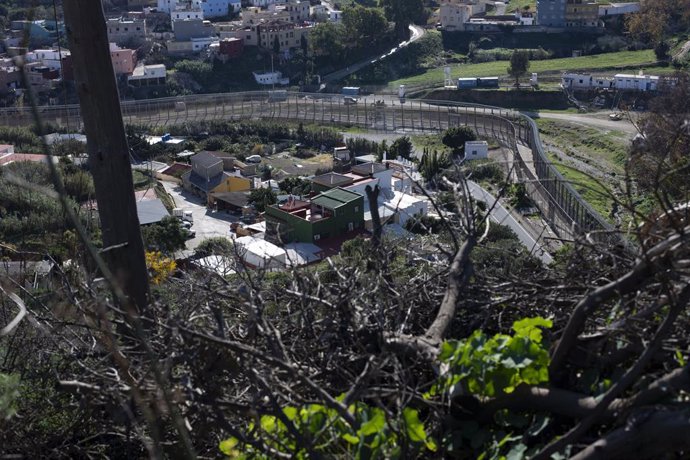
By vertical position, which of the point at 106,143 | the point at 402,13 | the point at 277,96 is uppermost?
the point at 106,143

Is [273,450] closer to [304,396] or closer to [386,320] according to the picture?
[304,396]

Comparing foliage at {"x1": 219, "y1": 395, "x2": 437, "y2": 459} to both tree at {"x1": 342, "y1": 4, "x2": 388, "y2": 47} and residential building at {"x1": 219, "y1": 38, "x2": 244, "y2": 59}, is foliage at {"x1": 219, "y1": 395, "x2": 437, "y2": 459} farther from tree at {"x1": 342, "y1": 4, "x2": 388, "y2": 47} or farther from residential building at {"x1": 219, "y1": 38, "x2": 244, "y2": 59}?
tree at {"x1": 342, "y1": 4, "x2": 388, "y2": 47}

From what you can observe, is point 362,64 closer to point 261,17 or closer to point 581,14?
point 261,17

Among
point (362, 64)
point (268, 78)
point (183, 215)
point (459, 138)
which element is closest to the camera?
point (183, 215)

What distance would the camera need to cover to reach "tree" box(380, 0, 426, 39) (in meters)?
26.4

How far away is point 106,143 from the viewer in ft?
6.01

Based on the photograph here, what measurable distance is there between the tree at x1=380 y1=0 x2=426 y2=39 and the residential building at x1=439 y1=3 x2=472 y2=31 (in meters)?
0.95

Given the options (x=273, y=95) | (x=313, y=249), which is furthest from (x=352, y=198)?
(x=273, y=95)

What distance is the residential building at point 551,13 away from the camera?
25.5 metres

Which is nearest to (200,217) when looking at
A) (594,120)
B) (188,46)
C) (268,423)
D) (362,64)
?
(594,120)

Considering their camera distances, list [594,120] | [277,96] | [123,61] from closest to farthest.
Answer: [594,120], [277,96], [123,61]

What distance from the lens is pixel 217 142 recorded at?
16703mm

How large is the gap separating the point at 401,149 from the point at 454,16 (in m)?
12.8

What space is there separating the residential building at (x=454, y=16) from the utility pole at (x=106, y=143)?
25.7 metres
